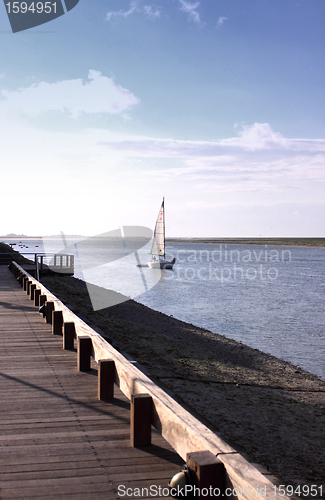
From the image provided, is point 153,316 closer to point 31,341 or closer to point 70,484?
point 31,341

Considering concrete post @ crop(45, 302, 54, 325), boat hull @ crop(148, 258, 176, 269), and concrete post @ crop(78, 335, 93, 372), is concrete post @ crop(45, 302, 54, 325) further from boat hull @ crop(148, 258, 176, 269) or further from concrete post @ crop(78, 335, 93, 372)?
boat hull @ crop(148, 258, 176, 269)

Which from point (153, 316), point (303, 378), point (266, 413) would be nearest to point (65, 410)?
point (266, 413)

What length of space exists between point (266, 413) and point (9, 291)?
1062 cm

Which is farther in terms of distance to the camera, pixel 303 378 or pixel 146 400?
pixel 303 378

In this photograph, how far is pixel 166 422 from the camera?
2990mm

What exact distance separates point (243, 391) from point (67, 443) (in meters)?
7.39

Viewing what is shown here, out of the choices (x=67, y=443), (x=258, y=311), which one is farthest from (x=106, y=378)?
(x=258, y=311)

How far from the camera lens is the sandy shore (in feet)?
22.1

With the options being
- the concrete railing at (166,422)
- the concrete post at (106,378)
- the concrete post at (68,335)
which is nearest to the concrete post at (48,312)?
the concrete post at (68,335)

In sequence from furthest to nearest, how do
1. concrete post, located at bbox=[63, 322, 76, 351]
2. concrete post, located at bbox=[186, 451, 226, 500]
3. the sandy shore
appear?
concrete post, located at bbox=[63, 322, 76, 351], the sandy shore, concrete post, located at bbox=[186, 451, 226, 500]

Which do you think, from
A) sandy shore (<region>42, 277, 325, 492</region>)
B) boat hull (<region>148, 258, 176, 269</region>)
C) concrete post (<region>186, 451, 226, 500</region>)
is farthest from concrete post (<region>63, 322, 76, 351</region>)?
boat hull (<region>148, 258, 176, 269</region>)

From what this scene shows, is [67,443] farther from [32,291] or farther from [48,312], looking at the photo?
[32,291]

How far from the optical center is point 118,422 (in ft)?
13.2

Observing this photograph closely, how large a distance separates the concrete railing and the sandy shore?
2.05 meters
